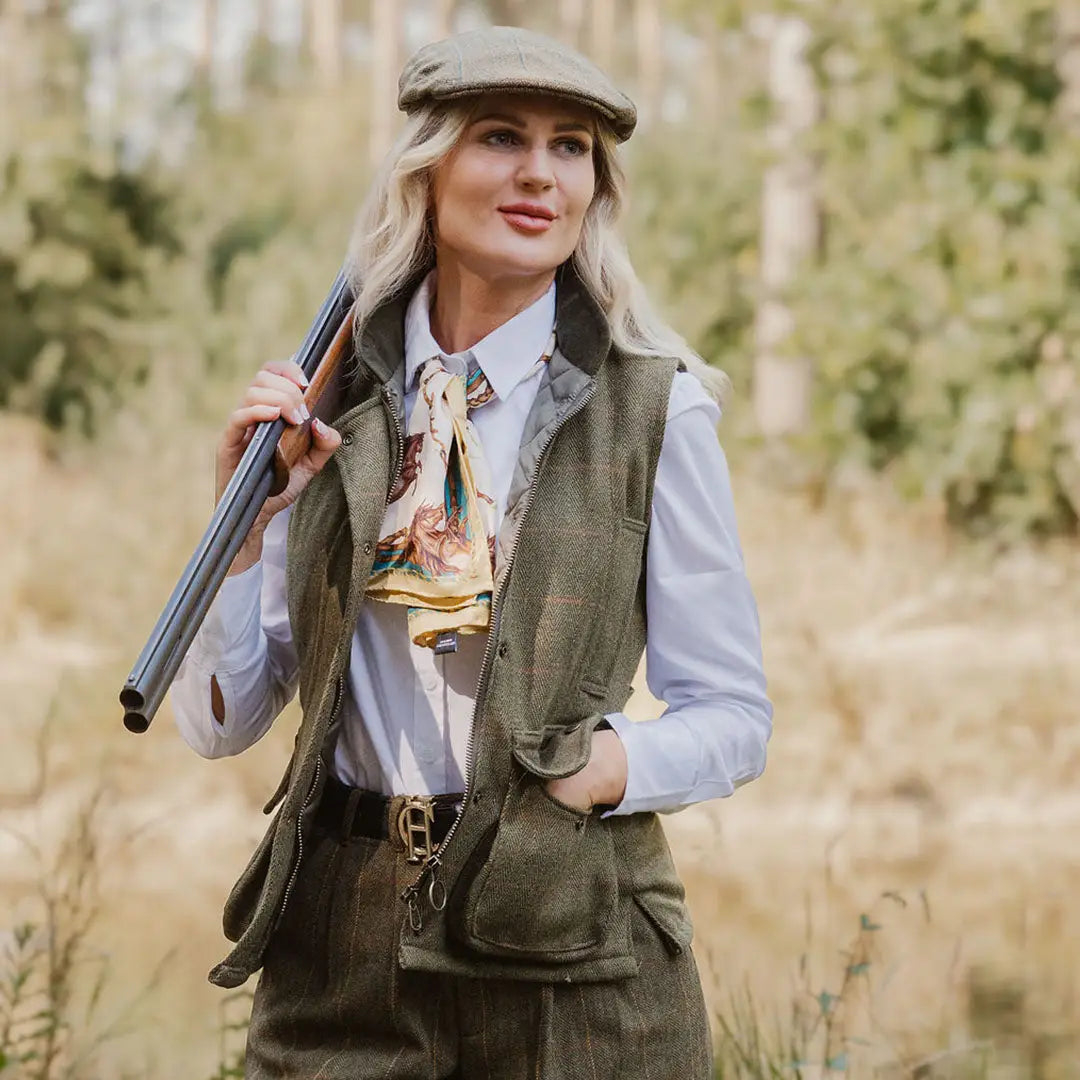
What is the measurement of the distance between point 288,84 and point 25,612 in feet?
64.6

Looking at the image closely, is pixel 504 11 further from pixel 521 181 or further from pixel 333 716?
pixel 333 716

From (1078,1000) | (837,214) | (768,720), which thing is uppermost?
(837,214)

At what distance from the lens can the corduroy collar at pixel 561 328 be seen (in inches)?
89.4

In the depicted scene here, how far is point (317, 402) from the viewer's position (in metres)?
2.30

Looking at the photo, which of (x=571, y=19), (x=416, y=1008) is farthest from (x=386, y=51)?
(x=416, y=1008)

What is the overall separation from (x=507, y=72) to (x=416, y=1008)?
3.56 feet

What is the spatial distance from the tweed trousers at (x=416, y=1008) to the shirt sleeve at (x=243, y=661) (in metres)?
0.21

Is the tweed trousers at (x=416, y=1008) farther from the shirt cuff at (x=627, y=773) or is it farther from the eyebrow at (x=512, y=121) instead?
the eyebrow at (x=512, y=121)

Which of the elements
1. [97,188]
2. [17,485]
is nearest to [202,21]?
[97,188]

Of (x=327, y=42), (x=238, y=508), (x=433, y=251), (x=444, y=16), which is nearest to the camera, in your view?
(x=238, y=508)

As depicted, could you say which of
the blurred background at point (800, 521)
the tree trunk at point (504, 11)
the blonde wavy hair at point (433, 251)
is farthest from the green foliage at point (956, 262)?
the tree trunk at point (504, 11)

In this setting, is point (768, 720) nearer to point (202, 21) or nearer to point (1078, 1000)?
point (1078, 1000)

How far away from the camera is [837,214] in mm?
9484

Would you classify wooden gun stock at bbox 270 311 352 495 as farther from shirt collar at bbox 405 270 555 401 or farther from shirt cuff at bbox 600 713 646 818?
shirt cuff at bbox 600 713 646 818
